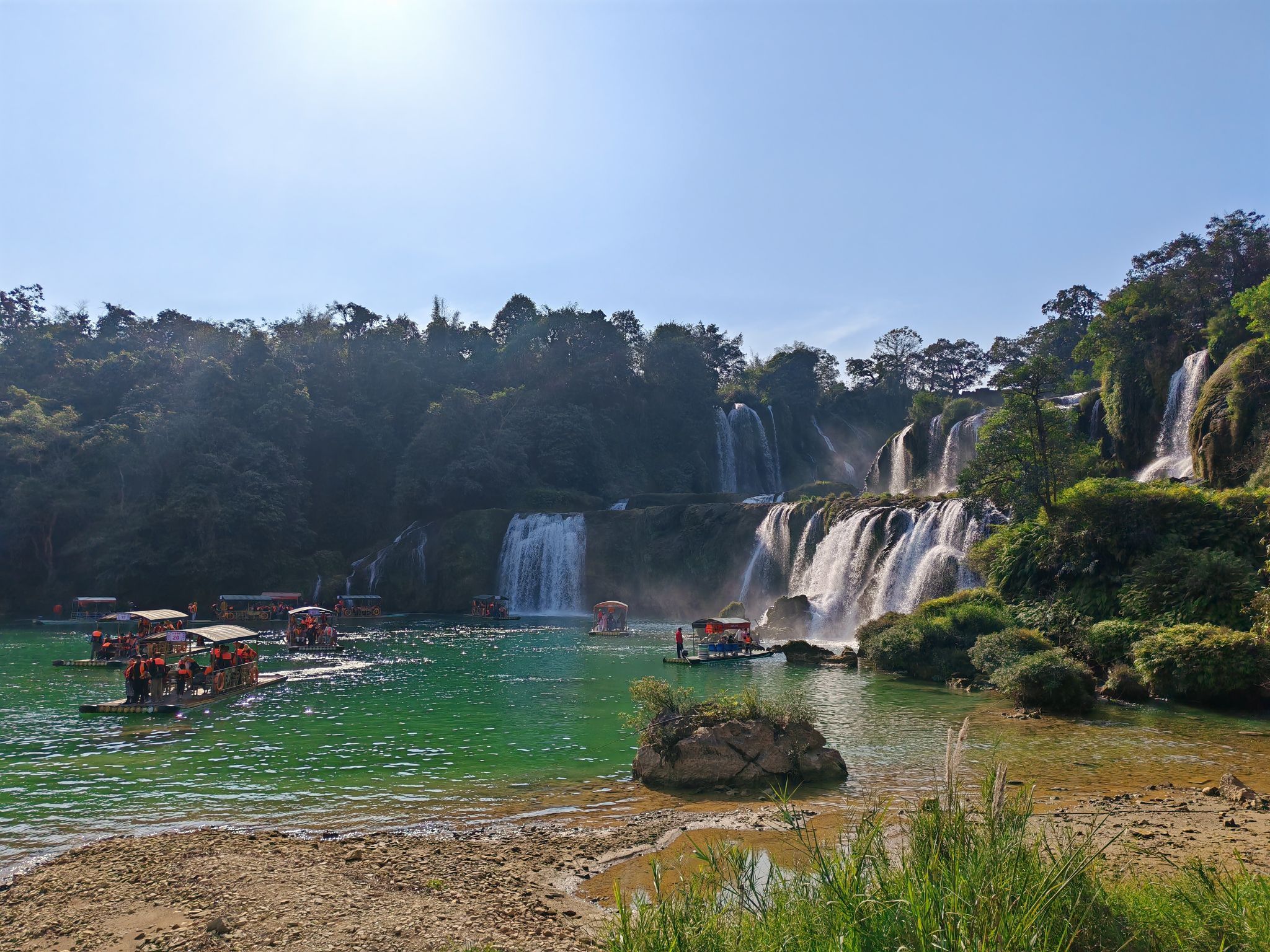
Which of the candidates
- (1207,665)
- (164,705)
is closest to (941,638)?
(1207,665)

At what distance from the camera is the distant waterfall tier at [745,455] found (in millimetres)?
83250

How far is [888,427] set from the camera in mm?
94250

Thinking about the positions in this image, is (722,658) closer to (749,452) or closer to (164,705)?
(164,705)

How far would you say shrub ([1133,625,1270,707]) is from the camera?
1809cm

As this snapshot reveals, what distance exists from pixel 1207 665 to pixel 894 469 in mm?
38772

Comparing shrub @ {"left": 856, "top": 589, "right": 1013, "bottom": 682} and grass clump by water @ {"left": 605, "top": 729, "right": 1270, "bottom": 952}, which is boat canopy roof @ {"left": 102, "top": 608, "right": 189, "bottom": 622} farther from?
grass clump by water @ {"left": 605, "top": 729, "right": 1270, "bottom": 952}

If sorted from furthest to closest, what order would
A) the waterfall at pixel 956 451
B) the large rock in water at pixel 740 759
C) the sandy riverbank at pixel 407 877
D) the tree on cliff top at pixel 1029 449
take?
the waterfall at pixel 956 451
the tree on cliff top at pixel 1029 449
the large rock in water at pixel 740 759
the sandy riverbank at pixel 407 877

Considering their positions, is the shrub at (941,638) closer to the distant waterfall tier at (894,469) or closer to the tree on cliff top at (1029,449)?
the tree on cliff top at (1029,449)

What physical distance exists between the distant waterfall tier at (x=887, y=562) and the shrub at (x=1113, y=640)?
33.3ft

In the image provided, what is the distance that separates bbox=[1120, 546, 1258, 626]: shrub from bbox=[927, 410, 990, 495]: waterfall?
25.9m

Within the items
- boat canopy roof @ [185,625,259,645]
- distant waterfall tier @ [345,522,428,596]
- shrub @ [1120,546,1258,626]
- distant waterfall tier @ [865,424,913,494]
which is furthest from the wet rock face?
distant waterfall tier @ [345,522,428,596]

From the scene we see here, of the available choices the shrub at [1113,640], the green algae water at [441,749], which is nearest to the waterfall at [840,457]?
the green algae water at [441,749]

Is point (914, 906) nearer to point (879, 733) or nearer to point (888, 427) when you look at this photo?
point (879, 733)

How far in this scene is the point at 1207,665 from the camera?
18.4m
